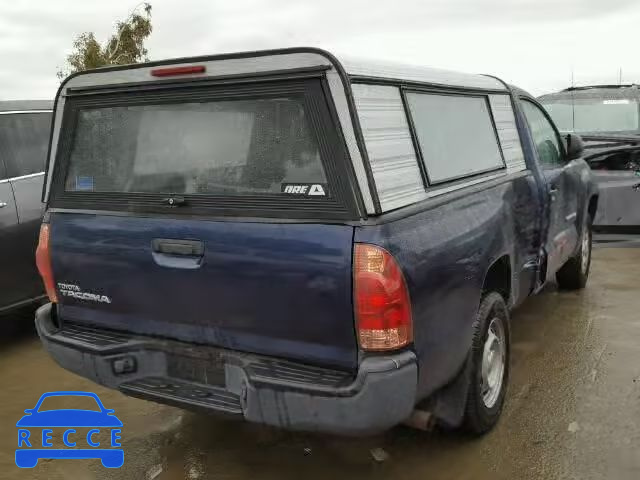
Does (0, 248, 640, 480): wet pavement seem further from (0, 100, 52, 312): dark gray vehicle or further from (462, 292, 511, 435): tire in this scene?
(0, 100, 52, 312): dark gray vehicle

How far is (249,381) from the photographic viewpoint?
2641 millimetres

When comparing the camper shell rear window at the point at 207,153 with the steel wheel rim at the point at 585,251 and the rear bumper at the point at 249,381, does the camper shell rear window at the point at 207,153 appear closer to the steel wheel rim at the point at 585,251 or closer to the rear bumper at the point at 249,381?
the rear bumper at the point at 249,381

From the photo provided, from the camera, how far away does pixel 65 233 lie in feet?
10.4

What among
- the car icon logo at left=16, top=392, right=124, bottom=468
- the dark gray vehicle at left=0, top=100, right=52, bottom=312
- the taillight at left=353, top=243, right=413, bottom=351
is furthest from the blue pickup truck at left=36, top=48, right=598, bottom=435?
the dark gray vehicle at left=0, top=100, right=52, bottom=312

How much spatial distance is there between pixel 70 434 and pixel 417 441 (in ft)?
6.40

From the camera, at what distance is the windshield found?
30.6 ft

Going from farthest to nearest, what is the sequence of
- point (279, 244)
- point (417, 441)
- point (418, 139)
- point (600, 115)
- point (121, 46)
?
point (121, 46), point (600, 115), point (417, 441), point (418, 139), point (279, 244)

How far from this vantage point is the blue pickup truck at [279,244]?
252cm

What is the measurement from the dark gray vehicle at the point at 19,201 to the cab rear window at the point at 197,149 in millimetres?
1890

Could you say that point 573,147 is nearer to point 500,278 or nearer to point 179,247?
point 500,278

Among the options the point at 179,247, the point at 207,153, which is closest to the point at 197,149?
the point at 207,153

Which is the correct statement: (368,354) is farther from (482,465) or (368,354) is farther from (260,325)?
(482,465)

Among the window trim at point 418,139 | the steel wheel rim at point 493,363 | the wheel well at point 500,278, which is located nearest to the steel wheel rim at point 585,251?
the window trim at point 418,139

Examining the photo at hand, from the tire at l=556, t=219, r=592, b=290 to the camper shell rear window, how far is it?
3.99 meters
